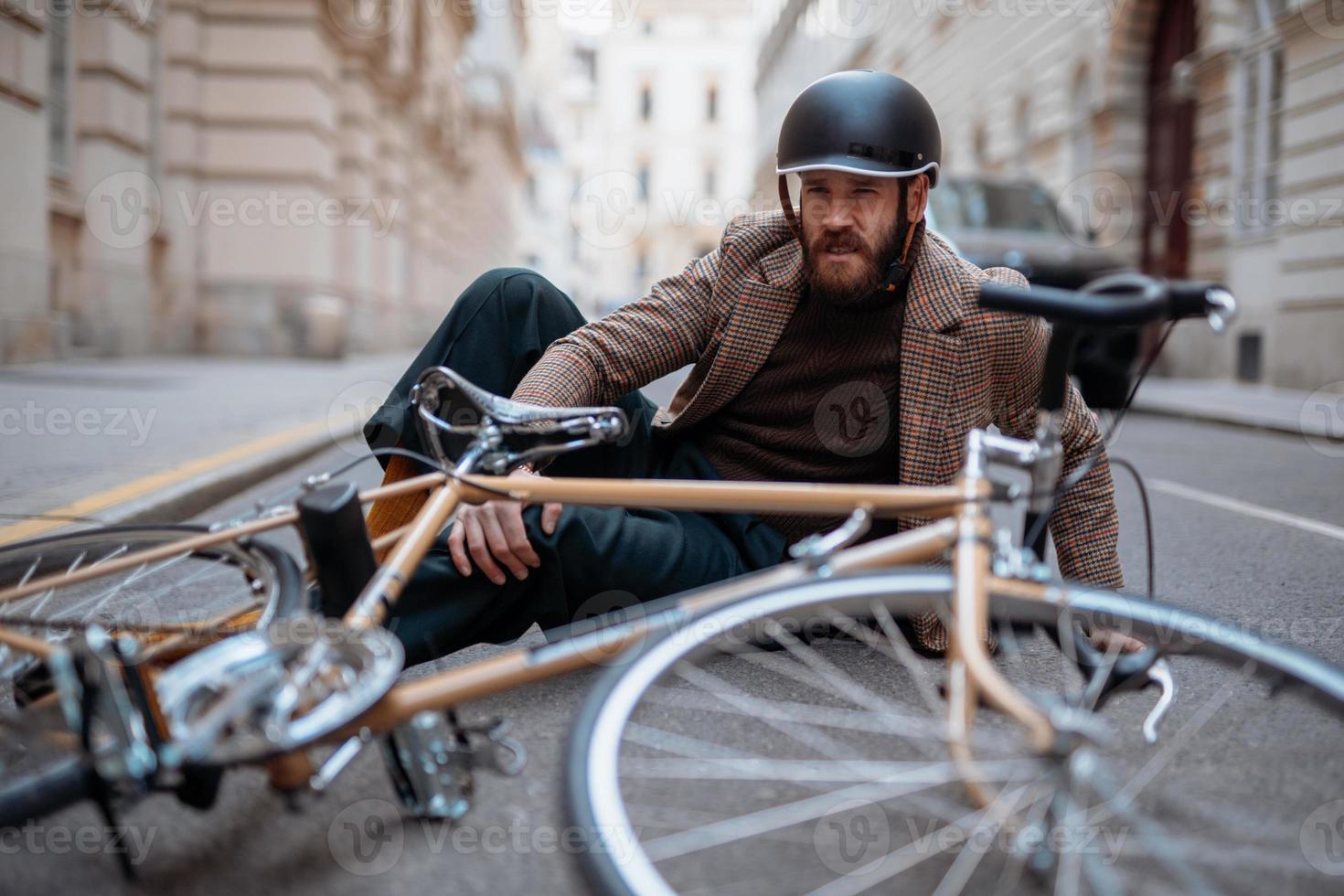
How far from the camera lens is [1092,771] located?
1.21 metres

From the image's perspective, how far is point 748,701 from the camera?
1.85m

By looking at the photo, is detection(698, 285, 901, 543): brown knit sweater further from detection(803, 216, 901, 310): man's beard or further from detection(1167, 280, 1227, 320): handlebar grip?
detection(1167, 280, 1227, 320): handlebar grip

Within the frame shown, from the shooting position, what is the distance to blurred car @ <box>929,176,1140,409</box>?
984 centimetres

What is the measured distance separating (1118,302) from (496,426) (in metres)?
0.94

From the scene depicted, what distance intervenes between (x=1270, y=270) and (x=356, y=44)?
41.8 ft

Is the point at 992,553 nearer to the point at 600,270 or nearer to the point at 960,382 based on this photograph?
the point at 960,382

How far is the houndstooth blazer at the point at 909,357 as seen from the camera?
237cm

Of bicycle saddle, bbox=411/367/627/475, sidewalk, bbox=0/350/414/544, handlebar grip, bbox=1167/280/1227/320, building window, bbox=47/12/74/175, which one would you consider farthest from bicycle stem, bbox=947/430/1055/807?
building window, bbox=47/12/74/175

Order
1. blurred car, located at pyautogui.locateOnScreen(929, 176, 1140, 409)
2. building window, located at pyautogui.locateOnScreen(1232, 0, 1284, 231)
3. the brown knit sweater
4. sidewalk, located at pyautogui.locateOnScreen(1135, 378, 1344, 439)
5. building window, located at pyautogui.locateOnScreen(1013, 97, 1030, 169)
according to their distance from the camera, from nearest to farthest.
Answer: the brown knit sweater < sidewalk, located at pyautogui.locateOnScreen(1135, 378, 1344, 439) < blurred car, located at pyautogui.locateOnScreen(929, 176, 1140, 409) < building window, located at pyautogui.locateOnScreen(1232, 0, 1284, 231) < building window, located at pyautogui.locateOnScreen(1013, 97, 1030, 169)

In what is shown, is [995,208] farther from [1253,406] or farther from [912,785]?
[912,785]

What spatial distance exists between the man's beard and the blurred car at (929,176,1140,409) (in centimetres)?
699

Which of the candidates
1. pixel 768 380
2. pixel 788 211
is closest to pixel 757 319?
pixel 768 380

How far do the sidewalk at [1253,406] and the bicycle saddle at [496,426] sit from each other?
8.02 meters

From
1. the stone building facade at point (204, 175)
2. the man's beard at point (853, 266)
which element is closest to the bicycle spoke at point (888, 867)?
the man's beard at point (853, 266)
